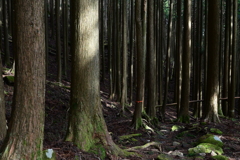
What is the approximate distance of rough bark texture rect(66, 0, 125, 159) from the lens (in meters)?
4.27

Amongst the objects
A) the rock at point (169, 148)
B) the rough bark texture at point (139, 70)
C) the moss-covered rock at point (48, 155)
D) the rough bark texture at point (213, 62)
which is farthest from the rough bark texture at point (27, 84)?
the rough bark texture at point (213, 62)

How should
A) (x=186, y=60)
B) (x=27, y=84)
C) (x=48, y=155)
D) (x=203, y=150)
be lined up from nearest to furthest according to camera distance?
(x=27, y=84)
(x=48, y=155)
(x=203, y=150)
(x=186, y=60)

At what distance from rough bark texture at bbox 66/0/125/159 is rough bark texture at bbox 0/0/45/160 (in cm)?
105

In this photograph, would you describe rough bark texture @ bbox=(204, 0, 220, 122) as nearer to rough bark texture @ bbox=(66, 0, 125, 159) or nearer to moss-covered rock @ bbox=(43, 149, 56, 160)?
rough bark texture @ bbox=(66, 0, 125, 159)

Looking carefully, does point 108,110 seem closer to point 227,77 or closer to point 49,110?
point 49,110

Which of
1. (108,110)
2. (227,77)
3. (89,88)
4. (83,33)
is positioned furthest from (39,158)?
(227,77)

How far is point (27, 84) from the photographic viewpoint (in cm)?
315

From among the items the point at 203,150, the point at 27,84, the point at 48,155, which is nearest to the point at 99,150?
the point at 48,155

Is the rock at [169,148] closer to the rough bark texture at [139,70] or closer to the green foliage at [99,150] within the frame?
the rough bark texture at [139,70]

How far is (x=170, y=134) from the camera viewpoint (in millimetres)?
8414

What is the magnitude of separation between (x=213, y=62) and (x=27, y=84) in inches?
318

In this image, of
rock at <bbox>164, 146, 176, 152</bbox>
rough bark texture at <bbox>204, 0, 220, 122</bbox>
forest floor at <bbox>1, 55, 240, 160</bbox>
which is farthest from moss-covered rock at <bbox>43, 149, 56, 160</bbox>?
rough bark texture at <bbox>204, 0, 220, 122</bbox>

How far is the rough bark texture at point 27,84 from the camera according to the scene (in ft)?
10.2

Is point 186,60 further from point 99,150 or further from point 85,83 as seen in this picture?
point 99,150
